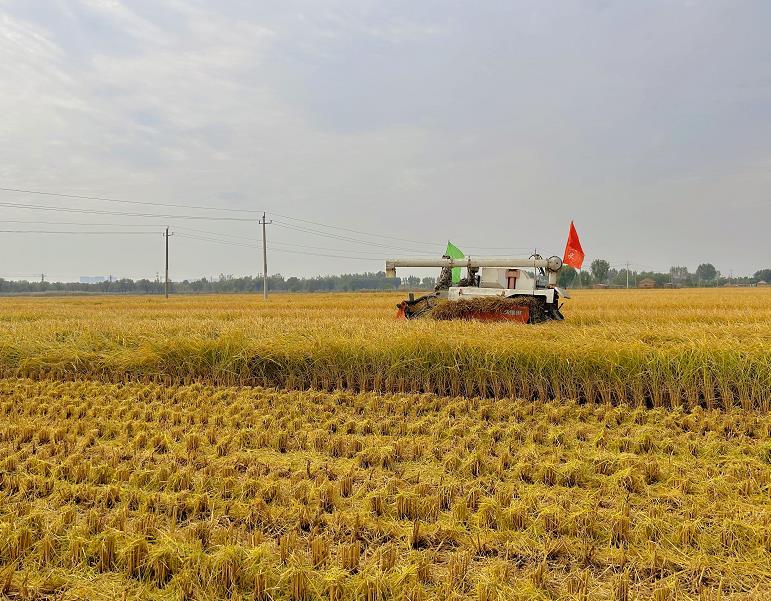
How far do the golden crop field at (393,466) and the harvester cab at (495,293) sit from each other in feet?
9.52

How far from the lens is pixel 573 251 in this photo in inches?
505

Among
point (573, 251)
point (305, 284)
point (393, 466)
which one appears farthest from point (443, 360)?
point (305, 284)

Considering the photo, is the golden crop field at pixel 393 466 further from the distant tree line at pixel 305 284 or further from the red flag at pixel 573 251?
the distant tree line at pixel 305 284

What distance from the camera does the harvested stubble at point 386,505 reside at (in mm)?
2621

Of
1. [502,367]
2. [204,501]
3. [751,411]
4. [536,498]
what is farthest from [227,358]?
[751,411]

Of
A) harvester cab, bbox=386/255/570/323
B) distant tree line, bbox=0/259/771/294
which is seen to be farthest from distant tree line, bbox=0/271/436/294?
harvester cab, bbox=386/255/570/323

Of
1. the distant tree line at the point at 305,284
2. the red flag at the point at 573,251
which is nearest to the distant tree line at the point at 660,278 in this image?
the distant tree line at the point at 305,284

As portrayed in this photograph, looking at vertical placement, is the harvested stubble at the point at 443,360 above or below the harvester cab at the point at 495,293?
below

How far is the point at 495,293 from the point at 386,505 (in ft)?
30.5

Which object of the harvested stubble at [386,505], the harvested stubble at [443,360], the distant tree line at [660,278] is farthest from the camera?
the distant tree line at [660,278]

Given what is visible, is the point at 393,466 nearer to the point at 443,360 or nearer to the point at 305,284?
the point at 443,360

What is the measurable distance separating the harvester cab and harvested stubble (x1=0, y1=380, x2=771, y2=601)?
5.62 m

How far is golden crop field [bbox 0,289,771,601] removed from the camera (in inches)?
106

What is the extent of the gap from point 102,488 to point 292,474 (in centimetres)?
139
